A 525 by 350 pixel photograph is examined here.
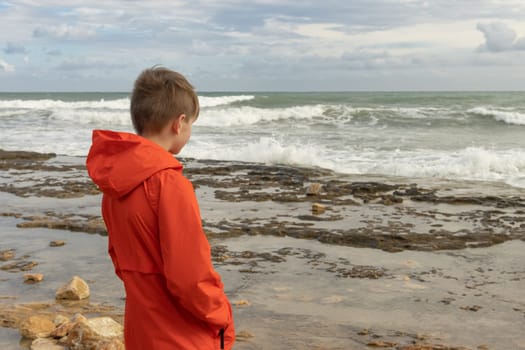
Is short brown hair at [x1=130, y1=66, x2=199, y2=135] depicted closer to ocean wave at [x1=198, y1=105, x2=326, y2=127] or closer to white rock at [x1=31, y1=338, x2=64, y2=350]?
white rock at [x1=31, y1=338, x2=64, y2=350]

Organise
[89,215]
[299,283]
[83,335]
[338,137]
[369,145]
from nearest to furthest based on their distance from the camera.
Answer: [83,335], [299,283], [89,215], [369,145], [338,137]

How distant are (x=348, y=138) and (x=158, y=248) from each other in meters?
21.3

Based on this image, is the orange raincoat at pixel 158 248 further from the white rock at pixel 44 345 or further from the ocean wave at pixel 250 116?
the ocean wave at pixel 250 116

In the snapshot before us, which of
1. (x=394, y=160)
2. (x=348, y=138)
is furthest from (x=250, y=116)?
(x=394, y=160)

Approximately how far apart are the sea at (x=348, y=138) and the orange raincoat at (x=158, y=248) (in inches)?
462

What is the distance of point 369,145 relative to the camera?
20.4m

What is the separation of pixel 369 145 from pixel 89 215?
12953 millimetres

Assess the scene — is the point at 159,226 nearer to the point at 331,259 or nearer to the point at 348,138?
the point at 331,259

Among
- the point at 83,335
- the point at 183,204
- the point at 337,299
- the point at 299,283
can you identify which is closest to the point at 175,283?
the point at 183,204

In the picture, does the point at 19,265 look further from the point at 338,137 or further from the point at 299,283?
the point at 338,137

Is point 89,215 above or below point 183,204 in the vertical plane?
below

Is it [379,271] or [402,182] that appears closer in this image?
[379,271]

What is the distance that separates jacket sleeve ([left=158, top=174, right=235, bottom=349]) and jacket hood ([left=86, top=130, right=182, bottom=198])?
66 mm

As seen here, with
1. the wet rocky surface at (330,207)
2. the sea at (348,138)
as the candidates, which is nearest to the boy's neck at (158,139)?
the wet rocky surface at (330,207)
